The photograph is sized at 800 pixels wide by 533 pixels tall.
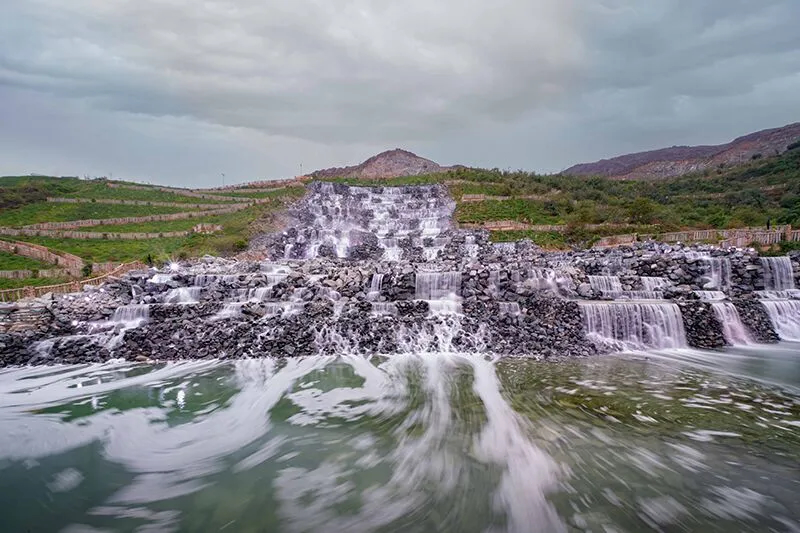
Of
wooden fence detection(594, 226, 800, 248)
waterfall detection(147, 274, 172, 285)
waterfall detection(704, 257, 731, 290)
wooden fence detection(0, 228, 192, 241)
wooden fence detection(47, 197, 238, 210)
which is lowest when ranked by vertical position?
waterfall detection(147, 274, 172, 285)

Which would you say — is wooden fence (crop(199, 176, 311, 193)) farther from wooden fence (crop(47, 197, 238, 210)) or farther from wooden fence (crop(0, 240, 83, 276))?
wooden fence (crop(0, 240, 83, 276))

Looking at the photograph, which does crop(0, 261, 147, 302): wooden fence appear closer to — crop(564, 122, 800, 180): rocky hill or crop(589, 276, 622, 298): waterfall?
crop(589, 276, 622, 298): waterfall

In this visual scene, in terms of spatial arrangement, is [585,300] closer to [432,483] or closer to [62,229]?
[432,483]

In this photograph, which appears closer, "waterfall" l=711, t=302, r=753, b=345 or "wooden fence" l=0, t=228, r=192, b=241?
"waterfall" l=711, t=302, r=753, b=345

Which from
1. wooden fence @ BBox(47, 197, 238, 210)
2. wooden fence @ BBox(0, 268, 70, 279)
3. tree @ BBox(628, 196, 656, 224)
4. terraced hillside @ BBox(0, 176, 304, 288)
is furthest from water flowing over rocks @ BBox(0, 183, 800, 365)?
wooden fence @ BBox(47, 197, 238, 210)

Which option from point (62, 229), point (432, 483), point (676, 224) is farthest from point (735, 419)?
point (62, 229)

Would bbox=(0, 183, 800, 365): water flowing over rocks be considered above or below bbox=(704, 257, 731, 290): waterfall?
below

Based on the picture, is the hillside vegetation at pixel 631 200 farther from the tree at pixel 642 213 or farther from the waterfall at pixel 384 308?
the waterfall at pixel 384 308

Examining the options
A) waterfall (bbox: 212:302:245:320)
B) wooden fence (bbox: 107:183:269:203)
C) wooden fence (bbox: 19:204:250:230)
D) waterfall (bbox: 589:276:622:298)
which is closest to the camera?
waterfall (bbox: 212:302:245:320)

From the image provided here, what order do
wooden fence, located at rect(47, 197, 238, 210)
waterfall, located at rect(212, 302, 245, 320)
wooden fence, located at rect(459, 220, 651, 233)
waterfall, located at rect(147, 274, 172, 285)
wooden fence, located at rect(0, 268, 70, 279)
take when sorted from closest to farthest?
waterfall, located at rect(212, 302, 245, 320)
waterfall, located at rect(147, 274, 172, 285)
wooden fence, located at rect(0, 268, 70, 279)
wooden fence, located at rect(459, 220, 651, 233)
wooden fence, located at rect(47, 197, 238, 210)
